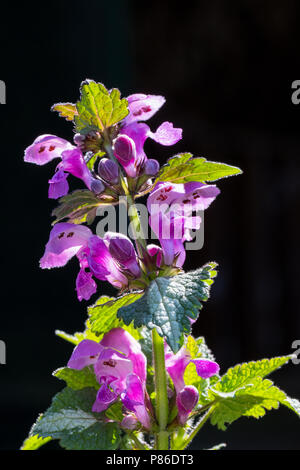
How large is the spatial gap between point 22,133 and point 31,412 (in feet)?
5.28

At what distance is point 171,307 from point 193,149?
3.66 meters

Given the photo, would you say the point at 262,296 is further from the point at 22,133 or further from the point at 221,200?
the point at 22,133

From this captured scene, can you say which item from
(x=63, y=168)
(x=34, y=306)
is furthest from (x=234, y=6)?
(x=63, y=168)

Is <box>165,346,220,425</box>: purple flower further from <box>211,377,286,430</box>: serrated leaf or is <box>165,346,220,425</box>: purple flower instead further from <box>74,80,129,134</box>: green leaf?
<box>74,80,129,134</box>: green leaf

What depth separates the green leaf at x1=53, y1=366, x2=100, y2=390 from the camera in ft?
1.79

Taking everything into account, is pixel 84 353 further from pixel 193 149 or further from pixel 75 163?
pixel 193 149

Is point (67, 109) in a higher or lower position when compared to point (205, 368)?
higher

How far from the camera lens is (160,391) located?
48 cm

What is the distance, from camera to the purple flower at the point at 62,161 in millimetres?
489

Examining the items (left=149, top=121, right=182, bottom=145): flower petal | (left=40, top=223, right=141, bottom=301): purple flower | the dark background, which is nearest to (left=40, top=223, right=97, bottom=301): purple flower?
(left=40, top=223, right=141, bottom=301): purple flower

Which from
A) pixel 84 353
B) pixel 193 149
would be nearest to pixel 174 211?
pixel 84 353

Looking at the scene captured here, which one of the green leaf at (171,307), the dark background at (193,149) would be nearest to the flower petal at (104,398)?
the green leaf at (171,307)
